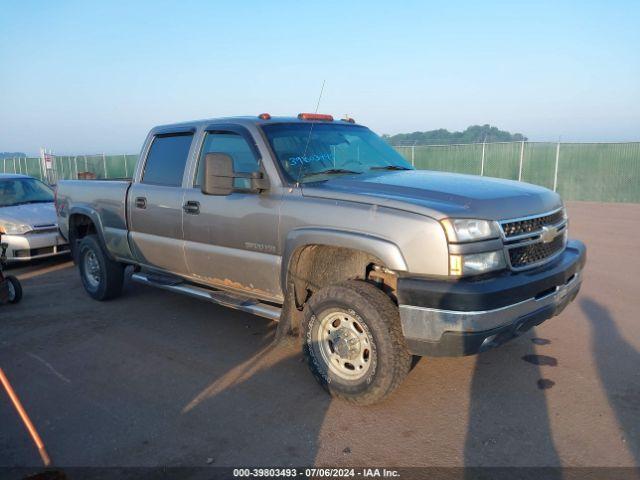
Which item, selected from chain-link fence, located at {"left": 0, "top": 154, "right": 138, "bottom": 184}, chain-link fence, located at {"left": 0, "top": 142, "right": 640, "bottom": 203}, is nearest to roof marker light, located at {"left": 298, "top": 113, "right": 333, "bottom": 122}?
chain-link fence, located at {"left": 0, "top": 142, "right": 640, "bottom": 203}

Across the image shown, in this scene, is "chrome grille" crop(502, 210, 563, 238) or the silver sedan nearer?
"chrome grille" crop(502, 210, 563, 238)

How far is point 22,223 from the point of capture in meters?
8.52

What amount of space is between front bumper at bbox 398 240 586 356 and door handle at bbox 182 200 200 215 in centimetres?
227

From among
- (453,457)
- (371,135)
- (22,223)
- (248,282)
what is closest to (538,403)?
(453,457)

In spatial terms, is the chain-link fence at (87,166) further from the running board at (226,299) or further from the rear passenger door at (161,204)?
the running board at (226,299)

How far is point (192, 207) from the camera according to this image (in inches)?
191

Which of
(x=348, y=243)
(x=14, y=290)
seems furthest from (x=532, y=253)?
(x=14, y=290)

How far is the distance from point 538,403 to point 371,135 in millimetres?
2993

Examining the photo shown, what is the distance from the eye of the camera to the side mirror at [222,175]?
415 cm

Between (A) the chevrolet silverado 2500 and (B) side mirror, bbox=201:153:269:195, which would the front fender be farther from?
(B) side mirror, bbox=201:153:269:195

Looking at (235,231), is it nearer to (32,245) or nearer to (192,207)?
(192,207)

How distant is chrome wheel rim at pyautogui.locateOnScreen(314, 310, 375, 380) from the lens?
366 centimetres

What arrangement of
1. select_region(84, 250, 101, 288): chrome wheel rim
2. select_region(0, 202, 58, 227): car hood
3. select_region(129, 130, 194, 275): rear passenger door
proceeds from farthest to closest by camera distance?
select_region(0, 202, 58, 227): car hood, select_region(84, 250, 101, 288): chrome wheel rim, select_region(129, 130, 194, 275): rear passenger door

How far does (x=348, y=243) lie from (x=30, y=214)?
24.3 ft
